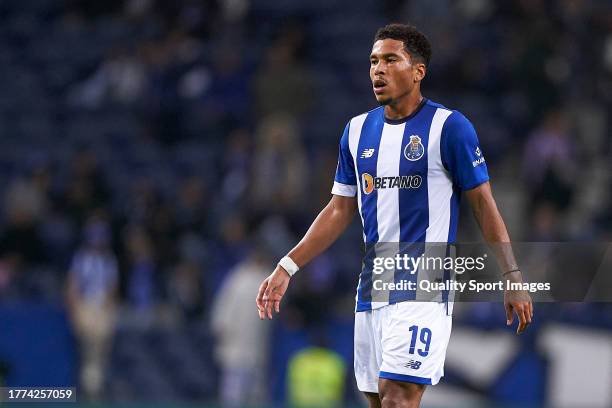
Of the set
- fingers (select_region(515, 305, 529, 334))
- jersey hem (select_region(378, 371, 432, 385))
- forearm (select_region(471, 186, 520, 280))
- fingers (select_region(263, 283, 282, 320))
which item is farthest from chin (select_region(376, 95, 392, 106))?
jersey hem (select_region(378, 371, 432, 385))

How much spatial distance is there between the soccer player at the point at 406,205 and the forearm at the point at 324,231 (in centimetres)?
1

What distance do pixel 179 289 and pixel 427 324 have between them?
860 cm

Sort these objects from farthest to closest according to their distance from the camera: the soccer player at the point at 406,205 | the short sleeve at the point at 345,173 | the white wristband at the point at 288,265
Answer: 1. the short sleeve at the point at 345,173
2. the white wristband at the point at 288,265
3. the soccer player at the point at 406,205

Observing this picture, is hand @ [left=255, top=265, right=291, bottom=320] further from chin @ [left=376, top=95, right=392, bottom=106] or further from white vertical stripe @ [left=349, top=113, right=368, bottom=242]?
chin @ [left=376, top=95, right=392, bottom=106]

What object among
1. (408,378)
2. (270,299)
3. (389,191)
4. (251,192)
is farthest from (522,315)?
(251,192)

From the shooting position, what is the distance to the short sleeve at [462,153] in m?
6.10

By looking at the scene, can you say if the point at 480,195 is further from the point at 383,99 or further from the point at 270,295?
the point at 270,295

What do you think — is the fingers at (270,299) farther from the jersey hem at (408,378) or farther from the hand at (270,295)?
the jersey hem at (408,378)

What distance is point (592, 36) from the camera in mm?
15383

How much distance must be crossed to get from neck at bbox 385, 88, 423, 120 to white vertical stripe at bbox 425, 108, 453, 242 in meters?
0.15

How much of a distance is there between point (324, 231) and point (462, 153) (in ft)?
2.79

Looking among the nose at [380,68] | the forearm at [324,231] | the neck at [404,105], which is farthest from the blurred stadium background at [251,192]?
the nose at [380,68]

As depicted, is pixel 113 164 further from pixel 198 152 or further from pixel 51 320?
pixel 51 320

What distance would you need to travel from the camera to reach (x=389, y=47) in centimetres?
618
